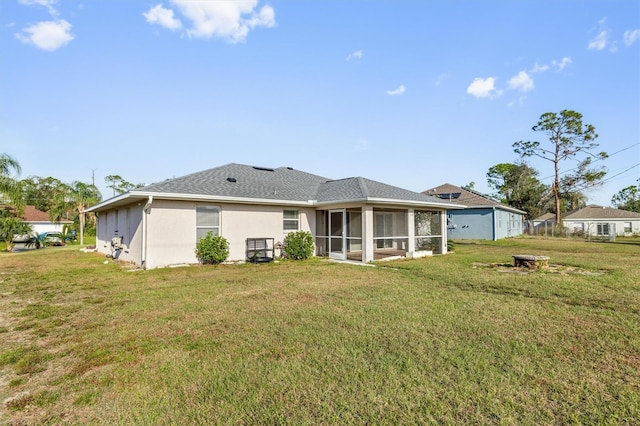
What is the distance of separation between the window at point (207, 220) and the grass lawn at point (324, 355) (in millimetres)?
4666

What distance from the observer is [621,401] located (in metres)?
2.63

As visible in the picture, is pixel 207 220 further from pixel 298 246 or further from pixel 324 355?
pixel 324 355

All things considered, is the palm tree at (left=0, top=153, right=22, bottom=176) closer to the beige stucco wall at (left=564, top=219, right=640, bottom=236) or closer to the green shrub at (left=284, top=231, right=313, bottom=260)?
the green shrub at (left=284, top=231, right=313, bottom=260)

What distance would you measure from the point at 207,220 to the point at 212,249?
46.4 inches

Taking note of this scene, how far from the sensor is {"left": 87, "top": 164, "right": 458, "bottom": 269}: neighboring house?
11109 mm

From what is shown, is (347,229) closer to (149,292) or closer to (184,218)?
(184,218)

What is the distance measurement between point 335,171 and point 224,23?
1607cm

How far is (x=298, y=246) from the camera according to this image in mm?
12984

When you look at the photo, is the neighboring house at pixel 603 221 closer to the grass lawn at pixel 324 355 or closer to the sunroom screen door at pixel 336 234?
the sunroom screen door at pixel 336 234

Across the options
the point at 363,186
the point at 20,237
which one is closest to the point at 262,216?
the point at 363,186

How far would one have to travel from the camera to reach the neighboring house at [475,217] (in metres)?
26.2

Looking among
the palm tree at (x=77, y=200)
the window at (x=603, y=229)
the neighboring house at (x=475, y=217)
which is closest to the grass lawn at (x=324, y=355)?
the neighboring house at (x=475, y=217)

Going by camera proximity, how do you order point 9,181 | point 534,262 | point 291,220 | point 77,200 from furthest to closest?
point 77,200 < point 9,181 < point 291,220 < point 534,262

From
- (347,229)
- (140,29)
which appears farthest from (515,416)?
(140,29)
